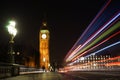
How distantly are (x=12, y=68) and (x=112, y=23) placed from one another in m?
16.6

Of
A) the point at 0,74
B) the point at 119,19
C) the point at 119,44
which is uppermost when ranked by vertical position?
the point at 119,19

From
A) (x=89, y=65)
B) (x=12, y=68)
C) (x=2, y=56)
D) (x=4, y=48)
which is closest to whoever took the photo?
(x=12, y=68)

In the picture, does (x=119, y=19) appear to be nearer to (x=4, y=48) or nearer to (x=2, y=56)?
(x=2, y=56)

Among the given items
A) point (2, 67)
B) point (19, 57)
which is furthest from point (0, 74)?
point (19, 57)

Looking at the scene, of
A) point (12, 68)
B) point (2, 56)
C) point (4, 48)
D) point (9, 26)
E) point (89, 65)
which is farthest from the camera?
point (4, 48)

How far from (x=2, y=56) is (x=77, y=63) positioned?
38036 mm

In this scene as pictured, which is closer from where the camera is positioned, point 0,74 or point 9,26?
point 0,74

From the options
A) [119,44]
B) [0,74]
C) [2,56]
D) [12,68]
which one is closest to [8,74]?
[12,68]

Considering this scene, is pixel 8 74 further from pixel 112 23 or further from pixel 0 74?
pixel 112 23

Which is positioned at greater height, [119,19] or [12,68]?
[119,19]

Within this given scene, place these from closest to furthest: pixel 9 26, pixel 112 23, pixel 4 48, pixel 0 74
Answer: pixel 0 74, pixel 9 26, pixel 112 23, pixel 4 48

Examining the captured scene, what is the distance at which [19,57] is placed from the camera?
11781 cm

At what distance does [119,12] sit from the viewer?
129ft

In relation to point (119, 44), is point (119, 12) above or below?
above
